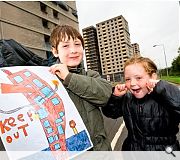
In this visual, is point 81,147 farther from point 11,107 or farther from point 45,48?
point 45,48

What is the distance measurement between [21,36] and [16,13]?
9.37 ft

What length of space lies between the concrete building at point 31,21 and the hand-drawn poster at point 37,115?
1113 inches

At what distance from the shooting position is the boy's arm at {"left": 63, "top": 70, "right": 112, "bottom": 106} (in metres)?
1.31

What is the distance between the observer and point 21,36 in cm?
3167

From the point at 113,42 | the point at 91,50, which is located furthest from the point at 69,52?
the point at 113,42

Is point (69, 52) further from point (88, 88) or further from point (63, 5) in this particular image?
point (63, 5)

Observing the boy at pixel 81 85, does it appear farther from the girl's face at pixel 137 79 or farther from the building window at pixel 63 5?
the building window at pixel 63 5

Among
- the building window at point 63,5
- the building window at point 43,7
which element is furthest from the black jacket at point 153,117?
the building window at point 63,5

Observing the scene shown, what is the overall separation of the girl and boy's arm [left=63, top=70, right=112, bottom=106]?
1.02ft

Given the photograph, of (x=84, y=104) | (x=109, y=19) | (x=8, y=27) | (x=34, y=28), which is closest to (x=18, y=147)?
(x=84, y=104)

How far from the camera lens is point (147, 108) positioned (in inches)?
69.6

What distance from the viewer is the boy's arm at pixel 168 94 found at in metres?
1.65

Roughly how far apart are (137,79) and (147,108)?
0.20 m

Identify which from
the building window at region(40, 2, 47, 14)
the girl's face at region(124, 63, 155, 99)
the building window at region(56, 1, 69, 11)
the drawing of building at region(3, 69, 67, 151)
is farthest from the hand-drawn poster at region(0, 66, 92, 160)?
the building window at region(56, 1, 69, 11)
